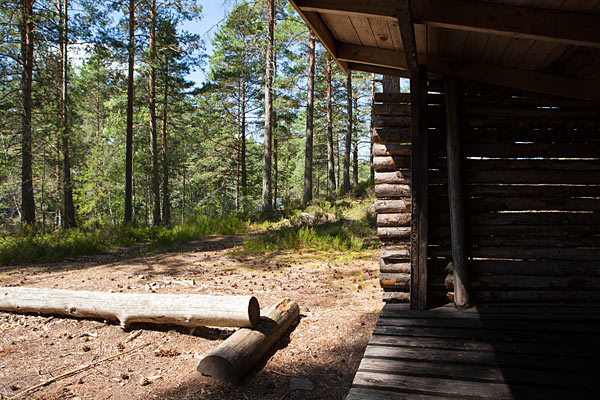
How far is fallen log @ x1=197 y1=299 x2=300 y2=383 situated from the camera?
11.5 ft

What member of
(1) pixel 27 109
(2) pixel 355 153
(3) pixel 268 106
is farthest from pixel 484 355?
(2) pixel 355 153

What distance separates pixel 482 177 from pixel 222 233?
983 centimetres

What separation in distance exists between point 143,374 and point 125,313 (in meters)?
1.13

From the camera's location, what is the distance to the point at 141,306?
464 cm

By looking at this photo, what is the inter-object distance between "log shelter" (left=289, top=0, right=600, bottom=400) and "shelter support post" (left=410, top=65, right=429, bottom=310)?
0.4 inches

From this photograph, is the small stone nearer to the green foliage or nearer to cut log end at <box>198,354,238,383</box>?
cut log end at <box>198,354,238,383</box>

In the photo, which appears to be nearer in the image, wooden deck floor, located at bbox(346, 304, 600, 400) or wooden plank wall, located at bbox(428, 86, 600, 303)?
wooden deck floor, located at bbox(346, 304, 600, 400)

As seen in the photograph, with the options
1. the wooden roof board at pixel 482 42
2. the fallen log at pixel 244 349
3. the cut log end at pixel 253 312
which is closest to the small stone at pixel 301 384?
the fallen log at pixel 244 349

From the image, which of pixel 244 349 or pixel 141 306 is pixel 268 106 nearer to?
pixel 141 306

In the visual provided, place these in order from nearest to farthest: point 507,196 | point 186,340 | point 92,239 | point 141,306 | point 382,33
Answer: point 382,33
point 507,196
point 186,340
point 141,306
point 92,239

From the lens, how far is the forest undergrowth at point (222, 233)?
30.6 ft

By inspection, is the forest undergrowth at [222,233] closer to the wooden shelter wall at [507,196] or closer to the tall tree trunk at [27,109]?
the tall tree trunk at [27,109]

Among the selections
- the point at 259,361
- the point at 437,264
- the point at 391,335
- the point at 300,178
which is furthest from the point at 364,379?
the point at 300,178

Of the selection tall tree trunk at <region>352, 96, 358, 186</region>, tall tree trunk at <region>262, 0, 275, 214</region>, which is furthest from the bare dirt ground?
tall tree trunk at <region>352, 96, 358, 186</region>
